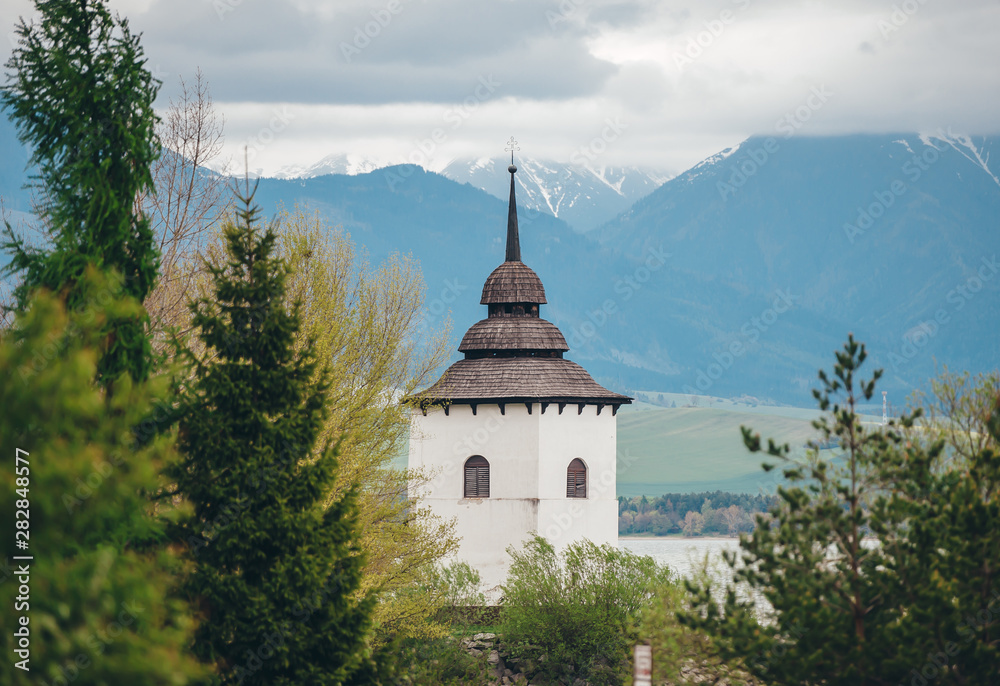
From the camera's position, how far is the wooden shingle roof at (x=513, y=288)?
139 ft

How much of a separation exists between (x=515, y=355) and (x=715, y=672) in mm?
21965

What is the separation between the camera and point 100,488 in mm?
9352

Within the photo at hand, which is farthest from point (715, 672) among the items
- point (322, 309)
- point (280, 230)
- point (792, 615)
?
point (280, 230)

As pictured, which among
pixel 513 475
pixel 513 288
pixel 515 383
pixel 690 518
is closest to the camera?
pixel 513 475

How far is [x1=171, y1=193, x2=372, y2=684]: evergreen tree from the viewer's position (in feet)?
55.1

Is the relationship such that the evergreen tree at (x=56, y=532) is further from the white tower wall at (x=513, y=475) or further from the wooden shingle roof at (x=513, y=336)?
the wooden shingle roof at (x=513, y=336)

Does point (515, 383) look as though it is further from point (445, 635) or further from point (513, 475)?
point (445, 635)

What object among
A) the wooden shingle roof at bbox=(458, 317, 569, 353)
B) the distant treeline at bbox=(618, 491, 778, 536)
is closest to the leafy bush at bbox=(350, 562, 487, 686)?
the wooden shingle roof at bbox=(458, 317, 569, 353)

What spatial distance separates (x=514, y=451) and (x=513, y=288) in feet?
20.0

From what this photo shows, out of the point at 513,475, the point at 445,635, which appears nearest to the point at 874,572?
the point at 445,635

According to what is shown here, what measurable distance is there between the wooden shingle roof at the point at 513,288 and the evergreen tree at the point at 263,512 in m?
23.9

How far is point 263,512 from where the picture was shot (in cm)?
1722

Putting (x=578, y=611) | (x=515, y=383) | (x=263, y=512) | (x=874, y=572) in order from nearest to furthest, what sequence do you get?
(x=874, y=572) < (x=263, y=512) < (x=578, y=611) < (x=515, y=383)

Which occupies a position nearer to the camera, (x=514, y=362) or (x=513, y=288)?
(x=514, y=362)
